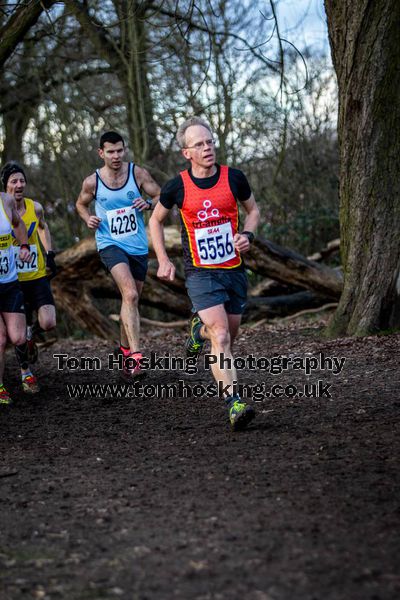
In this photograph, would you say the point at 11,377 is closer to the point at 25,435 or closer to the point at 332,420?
the point at 25,435

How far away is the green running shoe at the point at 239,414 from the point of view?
5.62 m

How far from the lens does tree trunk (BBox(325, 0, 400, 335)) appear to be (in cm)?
875

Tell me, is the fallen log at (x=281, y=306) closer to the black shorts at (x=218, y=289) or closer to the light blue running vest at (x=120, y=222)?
the light blue running vest at (x=120, y=222)

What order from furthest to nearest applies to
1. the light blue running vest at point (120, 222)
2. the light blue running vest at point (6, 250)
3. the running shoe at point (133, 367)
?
the light blue running vest at point (120, 222) < the running shoe at point (133, 367) < the light blue running vest at point (6, 250)

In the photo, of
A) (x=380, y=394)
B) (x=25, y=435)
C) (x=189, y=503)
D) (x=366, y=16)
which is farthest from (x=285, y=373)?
(x=189, y=503)

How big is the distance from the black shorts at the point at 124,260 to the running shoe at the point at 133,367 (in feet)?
2.80

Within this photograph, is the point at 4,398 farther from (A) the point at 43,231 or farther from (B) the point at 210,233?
(B) the point at 210,233

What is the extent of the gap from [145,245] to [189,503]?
4.48m

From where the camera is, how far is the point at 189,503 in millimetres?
4098

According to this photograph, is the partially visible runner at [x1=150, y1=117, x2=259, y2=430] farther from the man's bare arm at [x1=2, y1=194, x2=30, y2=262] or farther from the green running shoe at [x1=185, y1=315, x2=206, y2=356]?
the man's bare arm at [x1=2, y1=194, x2=30, y2=262]

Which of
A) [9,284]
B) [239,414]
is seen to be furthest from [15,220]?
[239,414]

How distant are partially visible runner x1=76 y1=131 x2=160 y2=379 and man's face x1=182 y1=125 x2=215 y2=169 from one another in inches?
80.1

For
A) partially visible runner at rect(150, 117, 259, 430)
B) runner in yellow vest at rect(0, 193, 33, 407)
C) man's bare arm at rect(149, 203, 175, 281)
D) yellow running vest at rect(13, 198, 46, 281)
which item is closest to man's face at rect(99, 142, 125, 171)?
yellow running vest at rect(13, 198, 46, 281)

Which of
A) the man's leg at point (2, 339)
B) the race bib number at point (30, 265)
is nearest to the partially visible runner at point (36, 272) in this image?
the race bib number at point (30, 265)
